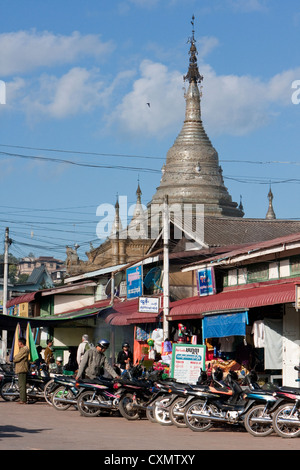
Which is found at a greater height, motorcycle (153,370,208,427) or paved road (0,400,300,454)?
motorcycle (153,370,208,427)

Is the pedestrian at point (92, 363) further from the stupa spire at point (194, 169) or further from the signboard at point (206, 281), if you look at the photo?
the stupa spire at point (194, 169)

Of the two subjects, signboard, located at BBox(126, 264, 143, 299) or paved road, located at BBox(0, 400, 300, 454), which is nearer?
paved road, located at BBox(0, 400, 300, 454)

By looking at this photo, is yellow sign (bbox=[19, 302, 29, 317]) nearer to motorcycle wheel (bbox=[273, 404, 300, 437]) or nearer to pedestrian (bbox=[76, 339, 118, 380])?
pedestrian (bbox=[76, 339, 118, 380])

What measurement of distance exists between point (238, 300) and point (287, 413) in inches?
307

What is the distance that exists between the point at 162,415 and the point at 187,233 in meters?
16.7

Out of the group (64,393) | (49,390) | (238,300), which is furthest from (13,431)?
(238,300)

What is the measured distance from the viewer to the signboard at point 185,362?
1884 cm

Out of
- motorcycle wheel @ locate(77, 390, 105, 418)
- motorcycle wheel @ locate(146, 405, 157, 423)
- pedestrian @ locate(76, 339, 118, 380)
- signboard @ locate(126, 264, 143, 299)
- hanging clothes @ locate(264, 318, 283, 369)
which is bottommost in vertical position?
motorcycle wheel @ locate(146, 405, 157, 423)

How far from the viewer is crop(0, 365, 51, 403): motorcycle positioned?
20828 mm

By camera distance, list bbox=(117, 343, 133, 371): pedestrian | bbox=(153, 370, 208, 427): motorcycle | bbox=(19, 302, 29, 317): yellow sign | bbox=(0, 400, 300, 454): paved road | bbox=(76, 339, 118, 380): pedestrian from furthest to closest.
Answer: bbox=(19, 302, 29, 317): yellow sign
bbox=(117, 343, 133, 371): pedestrian
bbox=(76, 339, 118, 380): pedestrian
bbox=(153, 370, 208, 427): motorcycle
bbox=(0, 400, 300, 454): paved road

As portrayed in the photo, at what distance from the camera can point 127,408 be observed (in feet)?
54.1

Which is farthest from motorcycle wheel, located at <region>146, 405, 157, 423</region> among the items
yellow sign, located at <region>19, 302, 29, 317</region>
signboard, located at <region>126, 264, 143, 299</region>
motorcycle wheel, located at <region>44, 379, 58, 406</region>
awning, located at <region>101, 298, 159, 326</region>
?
yellow sign, located at <region>19, 302, 29, 317</region>

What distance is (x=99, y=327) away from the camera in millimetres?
34000

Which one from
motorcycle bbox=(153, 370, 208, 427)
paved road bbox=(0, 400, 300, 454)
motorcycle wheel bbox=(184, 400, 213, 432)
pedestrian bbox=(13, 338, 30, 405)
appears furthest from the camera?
pedestrian bbox=(13, 338, 30, 405)
